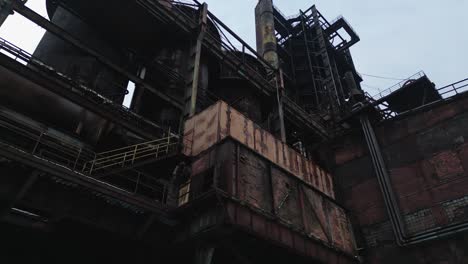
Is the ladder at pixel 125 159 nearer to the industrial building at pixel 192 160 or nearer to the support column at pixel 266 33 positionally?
the industrial building at pixel 192 160

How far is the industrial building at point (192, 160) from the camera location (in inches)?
445

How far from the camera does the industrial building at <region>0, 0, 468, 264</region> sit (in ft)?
37.1

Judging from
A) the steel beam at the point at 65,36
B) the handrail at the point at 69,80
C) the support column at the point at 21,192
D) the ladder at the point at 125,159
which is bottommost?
the support column at the point at 21,192

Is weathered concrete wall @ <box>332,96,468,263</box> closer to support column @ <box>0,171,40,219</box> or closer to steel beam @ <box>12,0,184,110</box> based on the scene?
steel beam @ <box>12,0,184,110</box>

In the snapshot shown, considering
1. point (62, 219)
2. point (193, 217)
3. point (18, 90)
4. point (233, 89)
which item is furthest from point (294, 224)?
point (233, 89)

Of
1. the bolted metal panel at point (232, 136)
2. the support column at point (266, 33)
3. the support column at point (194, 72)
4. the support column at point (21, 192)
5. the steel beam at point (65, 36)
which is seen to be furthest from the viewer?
the support column at point (266, 33)

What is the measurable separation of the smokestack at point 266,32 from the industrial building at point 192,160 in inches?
405

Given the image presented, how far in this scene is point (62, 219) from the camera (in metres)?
10.7

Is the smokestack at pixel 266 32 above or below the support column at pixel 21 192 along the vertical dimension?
above

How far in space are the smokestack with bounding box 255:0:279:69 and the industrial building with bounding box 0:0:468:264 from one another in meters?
10.3

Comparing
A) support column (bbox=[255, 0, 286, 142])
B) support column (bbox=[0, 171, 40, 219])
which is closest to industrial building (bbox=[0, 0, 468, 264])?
support column (bbox=[0, 171, 40, 219])

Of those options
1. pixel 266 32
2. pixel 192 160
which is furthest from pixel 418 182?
pixel 266 32

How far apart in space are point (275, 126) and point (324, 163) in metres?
4.22

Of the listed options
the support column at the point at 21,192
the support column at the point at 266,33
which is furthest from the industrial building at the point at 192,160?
the support column at the point at 266,33
